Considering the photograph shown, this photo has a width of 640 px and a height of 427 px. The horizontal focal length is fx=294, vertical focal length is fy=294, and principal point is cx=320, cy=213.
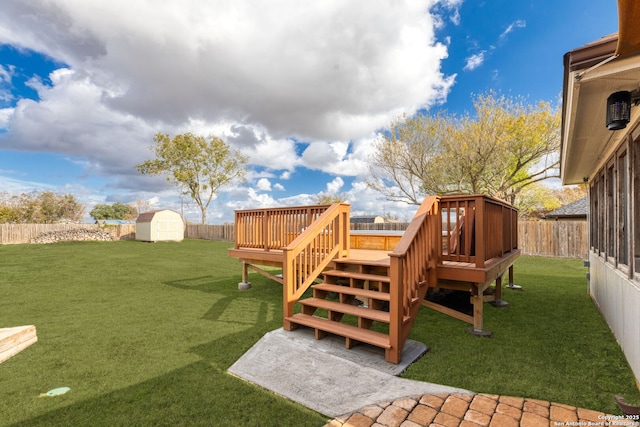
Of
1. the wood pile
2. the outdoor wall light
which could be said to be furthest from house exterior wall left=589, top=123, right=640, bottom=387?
the wood pile

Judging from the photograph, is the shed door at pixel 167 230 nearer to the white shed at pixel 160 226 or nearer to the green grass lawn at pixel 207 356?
the white shed at pixel 160 226

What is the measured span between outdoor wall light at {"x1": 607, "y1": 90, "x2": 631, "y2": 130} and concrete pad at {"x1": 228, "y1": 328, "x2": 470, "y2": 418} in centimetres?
262

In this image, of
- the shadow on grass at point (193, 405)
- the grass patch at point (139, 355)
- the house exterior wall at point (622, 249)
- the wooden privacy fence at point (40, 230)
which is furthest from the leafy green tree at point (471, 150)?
the wooden privacy fence at point (40, 230)

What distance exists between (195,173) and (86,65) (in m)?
20.1

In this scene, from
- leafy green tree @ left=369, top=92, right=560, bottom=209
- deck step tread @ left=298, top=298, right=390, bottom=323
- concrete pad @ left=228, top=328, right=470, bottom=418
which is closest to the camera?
concrete pad @ left=228, top=328, right=470, bottom=418

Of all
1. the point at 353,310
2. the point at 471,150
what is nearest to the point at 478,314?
the point at 353,310

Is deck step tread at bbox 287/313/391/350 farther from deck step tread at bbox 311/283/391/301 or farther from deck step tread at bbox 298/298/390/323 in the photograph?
deck step tread at bbox 311/283/391/301

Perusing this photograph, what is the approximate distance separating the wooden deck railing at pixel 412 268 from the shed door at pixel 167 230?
24.5 meters

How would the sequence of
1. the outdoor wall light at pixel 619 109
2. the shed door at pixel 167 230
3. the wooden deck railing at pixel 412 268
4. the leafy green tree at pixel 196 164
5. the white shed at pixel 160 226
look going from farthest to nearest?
the leafy green tree at pixel 196 164 → the shed door at pixel 167 230 → the white shed at pixel 160 226 → the wooden deck railing at pixel 412 268 → the outdoor wall light at pixel 619 109

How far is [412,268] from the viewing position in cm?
360

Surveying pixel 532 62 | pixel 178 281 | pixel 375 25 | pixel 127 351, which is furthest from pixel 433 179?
pixel 127 351

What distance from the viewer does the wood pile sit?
22.5 m

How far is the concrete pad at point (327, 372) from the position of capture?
2691mm

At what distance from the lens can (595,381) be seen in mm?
2863
